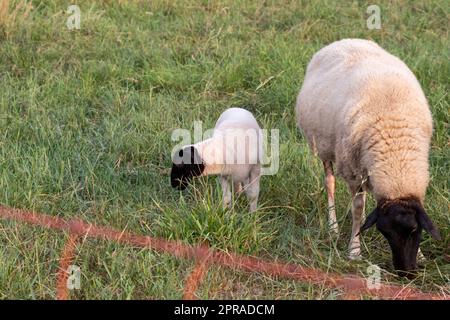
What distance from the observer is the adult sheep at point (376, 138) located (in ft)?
12.0

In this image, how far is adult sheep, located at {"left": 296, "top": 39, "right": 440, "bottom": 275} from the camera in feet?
12.0

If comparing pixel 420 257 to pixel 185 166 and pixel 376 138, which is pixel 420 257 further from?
pixel 185 166

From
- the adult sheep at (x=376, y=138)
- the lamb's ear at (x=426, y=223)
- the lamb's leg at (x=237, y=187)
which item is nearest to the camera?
the lamb's ear at (x=426, y=223)

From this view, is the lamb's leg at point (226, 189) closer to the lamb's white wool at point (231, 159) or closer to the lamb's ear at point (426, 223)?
the lamb's white wool at point (231, 159)

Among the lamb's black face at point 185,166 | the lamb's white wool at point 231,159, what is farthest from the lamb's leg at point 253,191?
the lamb's black face at point 185,166

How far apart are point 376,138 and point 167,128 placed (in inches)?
85.1

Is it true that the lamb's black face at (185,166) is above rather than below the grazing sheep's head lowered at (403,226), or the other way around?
above

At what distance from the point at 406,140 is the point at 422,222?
50 centimetres

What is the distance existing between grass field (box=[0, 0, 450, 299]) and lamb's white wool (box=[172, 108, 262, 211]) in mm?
136

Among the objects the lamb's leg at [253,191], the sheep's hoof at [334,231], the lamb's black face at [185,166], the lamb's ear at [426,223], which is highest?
the lamb's black face at [185,166]

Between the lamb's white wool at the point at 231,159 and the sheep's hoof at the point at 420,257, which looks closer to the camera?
the sheep's hoof at the point at 420,257

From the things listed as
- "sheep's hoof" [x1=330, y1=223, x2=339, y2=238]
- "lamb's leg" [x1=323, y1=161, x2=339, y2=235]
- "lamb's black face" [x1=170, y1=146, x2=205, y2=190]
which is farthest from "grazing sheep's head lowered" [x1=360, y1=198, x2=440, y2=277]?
"lamb's black face" [x1=170, y1=146, x2=205, y2=190]

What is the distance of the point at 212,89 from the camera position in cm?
659
